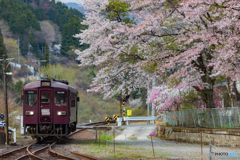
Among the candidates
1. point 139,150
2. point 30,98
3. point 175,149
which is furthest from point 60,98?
point 175,149

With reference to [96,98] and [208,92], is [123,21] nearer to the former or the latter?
[208,92]

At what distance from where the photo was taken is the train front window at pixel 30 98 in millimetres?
15688

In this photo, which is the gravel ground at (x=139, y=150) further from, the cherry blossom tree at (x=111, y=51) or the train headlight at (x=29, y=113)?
the cherry blossom tree at (x=111, y=51)

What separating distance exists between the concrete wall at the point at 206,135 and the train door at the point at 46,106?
23.9 ft

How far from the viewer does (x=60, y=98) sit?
51.9 ft

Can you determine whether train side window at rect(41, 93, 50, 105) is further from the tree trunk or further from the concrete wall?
the tree trunk

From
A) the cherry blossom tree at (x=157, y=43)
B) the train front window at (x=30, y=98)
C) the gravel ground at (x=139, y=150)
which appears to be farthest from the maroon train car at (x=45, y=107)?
the cherry blossom tree at (x=157, y=43)

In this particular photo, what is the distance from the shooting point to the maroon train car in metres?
15.6

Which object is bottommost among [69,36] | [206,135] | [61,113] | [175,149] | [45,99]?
[175,149]

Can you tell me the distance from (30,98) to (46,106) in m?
0.94

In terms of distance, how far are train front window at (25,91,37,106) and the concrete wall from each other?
26.9 ft

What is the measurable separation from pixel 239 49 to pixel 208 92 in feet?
15.8

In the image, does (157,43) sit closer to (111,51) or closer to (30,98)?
(111,51)

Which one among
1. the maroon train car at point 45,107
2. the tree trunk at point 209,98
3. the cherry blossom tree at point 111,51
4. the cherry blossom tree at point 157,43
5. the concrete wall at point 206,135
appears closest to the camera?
the cherry blossom tree at point 157,43
